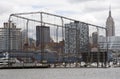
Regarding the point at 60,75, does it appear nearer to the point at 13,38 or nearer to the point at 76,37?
the point at 76,37

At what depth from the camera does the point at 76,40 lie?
178250 mm

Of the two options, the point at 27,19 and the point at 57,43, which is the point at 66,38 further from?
the point at 27,19

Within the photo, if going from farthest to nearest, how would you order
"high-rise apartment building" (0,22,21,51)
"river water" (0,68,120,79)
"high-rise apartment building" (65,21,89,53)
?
1. "high-rise apartment building" (65,21,89,53)
2. "high-rise apartment building" (0,22,21,51)
3. "river water" (0,68,120,79)

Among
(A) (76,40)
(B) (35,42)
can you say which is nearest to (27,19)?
(B) (35,42)

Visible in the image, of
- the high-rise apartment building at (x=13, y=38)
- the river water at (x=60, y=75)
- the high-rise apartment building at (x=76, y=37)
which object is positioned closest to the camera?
the river water at (x=60, y=75)

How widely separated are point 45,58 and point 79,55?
13.9 m

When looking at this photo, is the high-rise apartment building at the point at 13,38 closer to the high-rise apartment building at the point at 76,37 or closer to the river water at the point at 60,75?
the high-rise apartment building at the point at 76,37

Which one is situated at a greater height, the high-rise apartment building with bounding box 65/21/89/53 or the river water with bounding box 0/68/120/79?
the high-rise apartment building with bounding box 65/21/89/53

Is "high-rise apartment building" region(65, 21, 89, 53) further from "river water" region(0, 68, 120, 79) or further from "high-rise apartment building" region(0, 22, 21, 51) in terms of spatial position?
"river water" region(0, 68, 120, 79)

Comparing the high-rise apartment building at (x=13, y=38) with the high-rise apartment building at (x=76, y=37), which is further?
the high-rise apartment building at (x=76, y=37)

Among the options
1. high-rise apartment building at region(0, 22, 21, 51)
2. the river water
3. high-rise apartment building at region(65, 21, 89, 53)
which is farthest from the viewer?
high-rise apartment building at region(65, 21, 89, 53)

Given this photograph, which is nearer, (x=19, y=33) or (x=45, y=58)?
(x=45, y=58)

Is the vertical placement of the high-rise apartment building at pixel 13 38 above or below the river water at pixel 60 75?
above

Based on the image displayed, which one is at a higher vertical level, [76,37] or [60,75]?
[76,37]
